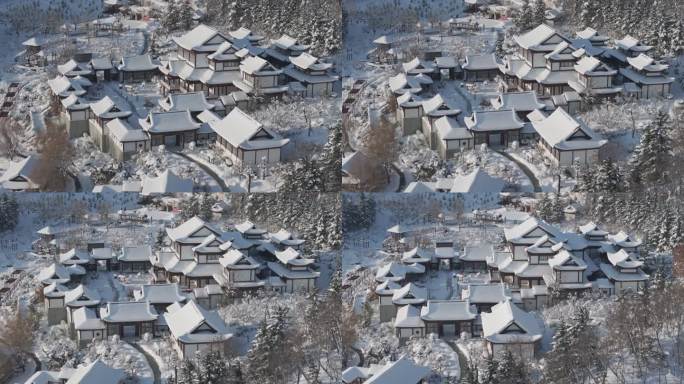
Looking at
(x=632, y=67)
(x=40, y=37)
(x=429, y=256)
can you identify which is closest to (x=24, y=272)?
(x=40, y=37)

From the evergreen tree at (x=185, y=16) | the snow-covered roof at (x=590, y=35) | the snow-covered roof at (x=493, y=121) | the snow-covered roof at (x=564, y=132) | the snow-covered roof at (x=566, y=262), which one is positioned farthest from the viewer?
the evergreen tree at (x=185, y=16)

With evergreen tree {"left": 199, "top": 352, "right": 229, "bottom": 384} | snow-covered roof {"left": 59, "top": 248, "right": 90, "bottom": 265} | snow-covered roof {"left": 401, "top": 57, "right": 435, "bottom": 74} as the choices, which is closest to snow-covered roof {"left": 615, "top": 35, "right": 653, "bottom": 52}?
snow-covered roof {"left": 401, "top": 57, "right": 435, "bottom": 74}

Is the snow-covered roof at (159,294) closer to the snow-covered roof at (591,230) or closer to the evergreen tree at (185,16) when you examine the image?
the evergreen tree at (185,16)

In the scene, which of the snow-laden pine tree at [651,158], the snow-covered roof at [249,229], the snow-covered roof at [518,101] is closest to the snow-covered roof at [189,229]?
the snow-covered roof at [249,229]

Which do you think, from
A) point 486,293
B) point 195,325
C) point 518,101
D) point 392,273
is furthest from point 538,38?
point 195,325

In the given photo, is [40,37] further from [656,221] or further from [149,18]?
[656,221]

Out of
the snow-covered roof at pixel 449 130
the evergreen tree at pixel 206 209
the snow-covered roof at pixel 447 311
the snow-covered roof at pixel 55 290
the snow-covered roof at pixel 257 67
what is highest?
the snow-covered roof at pixel 257 67

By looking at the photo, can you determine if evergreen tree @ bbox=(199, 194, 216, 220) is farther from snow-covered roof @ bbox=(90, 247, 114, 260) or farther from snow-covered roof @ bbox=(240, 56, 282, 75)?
snow-covered roof @ bbox=(240, 56, 282, 75)
